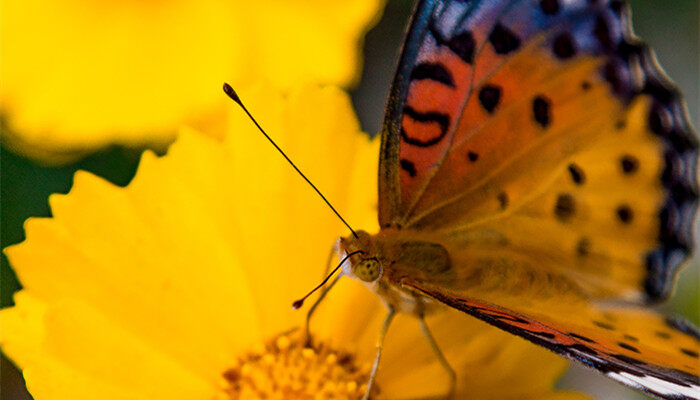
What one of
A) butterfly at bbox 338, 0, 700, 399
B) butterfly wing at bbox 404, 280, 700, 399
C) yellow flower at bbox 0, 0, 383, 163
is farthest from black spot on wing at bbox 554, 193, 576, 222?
yellow flower at bbox 0, 0, 383, 163

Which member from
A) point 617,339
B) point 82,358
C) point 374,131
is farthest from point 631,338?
point 374,131

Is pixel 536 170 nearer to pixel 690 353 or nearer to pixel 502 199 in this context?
pixel 502 199

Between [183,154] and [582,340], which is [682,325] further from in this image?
[183,154]

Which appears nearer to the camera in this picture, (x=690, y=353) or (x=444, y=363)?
(x=690, y=353)

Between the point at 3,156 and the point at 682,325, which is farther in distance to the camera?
the point at 3,156

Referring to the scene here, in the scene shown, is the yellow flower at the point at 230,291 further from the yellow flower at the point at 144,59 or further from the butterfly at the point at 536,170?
the yellow flower at the point at 144,59

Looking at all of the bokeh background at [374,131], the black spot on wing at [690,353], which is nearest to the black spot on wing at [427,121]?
the black spot on wing at [690,353]

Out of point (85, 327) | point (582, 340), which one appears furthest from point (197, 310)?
point (582, 340)
